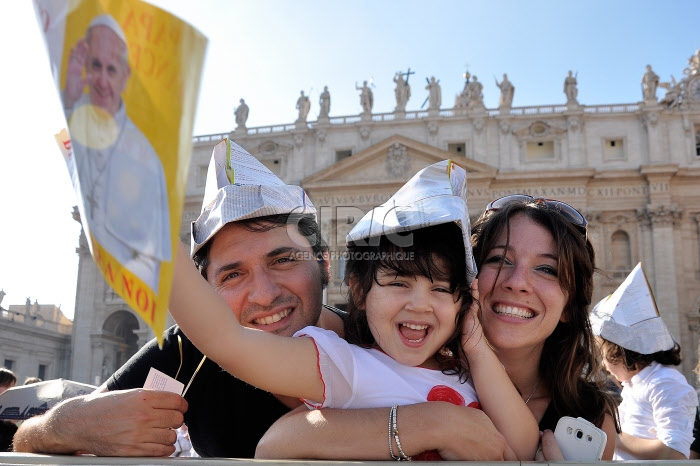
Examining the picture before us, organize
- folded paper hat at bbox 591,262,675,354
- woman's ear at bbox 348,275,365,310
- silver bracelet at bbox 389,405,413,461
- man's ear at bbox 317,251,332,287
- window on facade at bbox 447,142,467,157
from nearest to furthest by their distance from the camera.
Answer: silver bracelet at bbox 389,405,413,461 → woman's ear at bbox 348,275,365,310 → man's ear at bbox 317,251,332,287 → folded paper hat at bbox 591,262,675,354 → window on facade at bbox 447,142,467,157

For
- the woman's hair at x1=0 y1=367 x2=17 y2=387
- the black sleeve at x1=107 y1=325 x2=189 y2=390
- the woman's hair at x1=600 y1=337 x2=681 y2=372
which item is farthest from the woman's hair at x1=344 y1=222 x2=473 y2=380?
the woman's hair at x1=0 y1=367 x2=17 y2=387

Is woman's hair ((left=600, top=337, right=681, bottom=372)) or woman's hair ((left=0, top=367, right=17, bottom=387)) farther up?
woman's hair ((left=600, top=337, right=681, bottom=372))

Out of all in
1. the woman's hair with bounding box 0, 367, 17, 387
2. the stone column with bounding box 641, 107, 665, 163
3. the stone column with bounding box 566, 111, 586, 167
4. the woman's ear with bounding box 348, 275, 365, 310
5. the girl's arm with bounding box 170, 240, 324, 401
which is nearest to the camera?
the girl's arm with bounding box 170, 240, 324, 401

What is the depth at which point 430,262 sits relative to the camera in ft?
6.36

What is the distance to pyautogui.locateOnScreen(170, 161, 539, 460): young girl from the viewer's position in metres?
1.78

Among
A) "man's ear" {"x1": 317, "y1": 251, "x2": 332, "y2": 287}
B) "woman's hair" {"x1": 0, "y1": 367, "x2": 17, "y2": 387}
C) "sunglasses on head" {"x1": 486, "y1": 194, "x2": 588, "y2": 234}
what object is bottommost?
"woman's hair" {"x1": 0, "y1": 367, "x2": 17, "y2": 387}

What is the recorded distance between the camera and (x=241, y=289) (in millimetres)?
2455

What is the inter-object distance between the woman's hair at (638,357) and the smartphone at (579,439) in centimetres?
319

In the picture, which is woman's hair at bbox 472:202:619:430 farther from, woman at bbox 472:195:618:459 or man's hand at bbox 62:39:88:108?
man's hand at bbox 62:39:88:108

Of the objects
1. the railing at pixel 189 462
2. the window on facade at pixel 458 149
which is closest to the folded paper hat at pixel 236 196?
the railing at pixel 189 462

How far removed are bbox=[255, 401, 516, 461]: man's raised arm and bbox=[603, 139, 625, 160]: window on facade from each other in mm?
27513

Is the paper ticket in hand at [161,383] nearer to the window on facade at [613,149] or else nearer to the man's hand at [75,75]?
the man's hand at [75,75]

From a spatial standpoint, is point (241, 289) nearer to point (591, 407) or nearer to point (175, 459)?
point (175, 459)

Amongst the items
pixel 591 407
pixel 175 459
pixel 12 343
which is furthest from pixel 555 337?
pixel 12 343
